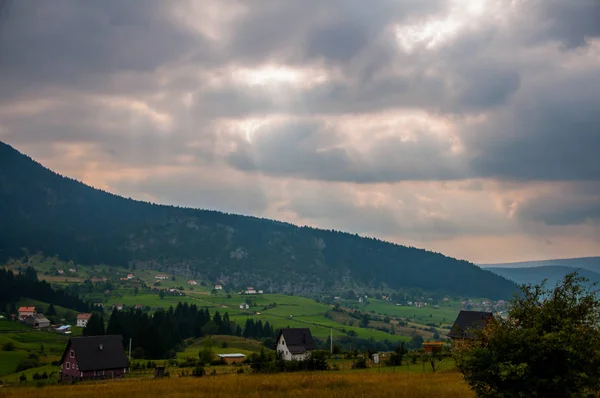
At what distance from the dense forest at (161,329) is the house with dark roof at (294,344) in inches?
1001

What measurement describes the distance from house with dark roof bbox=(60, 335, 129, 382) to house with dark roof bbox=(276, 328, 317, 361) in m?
25.9

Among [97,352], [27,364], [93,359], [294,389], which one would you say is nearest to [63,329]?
[27,364]

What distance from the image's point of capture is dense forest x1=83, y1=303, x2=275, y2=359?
117125mm

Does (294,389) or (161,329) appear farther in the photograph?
(161,329)

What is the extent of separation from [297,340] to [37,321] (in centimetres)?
10904

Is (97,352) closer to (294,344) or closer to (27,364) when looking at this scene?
(27,364)

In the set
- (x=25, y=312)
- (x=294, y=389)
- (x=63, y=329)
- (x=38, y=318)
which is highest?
(x=294, y=389)

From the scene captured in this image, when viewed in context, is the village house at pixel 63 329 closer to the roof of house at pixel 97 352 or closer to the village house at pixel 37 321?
the village house at pixel 37 321

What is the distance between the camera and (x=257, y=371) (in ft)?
209

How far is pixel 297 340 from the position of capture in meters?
99.8

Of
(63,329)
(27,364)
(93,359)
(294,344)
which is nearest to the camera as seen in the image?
(93,359)

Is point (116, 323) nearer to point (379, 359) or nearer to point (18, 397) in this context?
point (379, 359)

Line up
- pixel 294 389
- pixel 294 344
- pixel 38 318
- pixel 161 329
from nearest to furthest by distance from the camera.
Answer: pixel 294 389 < pixel 294 344 < pixel 161 329 < pixel 38 318

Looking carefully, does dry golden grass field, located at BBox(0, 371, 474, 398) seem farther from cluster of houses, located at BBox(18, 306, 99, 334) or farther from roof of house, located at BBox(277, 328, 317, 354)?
cluster of houses, located at BBox(18, 306, 99, 334)
